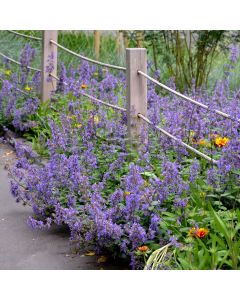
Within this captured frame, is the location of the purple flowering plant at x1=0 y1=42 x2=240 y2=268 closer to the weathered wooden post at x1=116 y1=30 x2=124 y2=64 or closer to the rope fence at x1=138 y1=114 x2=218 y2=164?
the rope fence at x1=138 y1=114 x2=218 y2=164

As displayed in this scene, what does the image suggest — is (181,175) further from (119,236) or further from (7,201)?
(7,201)

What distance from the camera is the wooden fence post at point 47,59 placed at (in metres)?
7.97

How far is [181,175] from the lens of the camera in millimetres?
4668

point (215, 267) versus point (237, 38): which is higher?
point (237, 38)

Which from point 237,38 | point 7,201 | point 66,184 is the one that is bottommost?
point 7,201

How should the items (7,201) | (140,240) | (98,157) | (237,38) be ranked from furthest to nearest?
(237,38), (7,201), (98,157), (140,240)

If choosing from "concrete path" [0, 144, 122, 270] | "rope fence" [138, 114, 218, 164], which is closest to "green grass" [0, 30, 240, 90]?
"rope fence" [138, 114, 218, 164]

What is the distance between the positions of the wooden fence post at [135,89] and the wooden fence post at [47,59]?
2555 millimetres

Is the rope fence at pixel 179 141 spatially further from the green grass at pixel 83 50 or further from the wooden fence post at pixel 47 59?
the green grass at pixel 83 50

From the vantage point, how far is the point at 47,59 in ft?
26.4

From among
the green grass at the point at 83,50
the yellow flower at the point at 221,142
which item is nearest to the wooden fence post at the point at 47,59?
the green grass at the point at 83,50

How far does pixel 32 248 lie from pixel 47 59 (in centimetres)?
392

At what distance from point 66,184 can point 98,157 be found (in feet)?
1.69

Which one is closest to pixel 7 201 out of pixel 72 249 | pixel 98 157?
pixel 98 157
